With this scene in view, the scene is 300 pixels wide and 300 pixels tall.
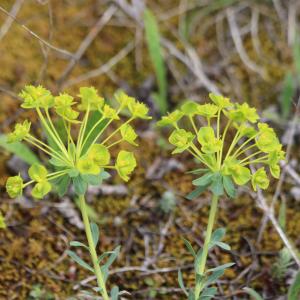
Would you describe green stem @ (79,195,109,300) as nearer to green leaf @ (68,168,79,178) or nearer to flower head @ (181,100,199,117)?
green leaf @ (68,168,79,178)

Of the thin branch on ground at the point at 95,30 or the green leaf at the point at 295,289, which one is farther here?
the thin branch on ground at the point at 95,30

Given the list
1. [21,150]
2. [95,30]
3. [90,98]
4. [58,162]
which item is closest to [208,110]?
[90,98]

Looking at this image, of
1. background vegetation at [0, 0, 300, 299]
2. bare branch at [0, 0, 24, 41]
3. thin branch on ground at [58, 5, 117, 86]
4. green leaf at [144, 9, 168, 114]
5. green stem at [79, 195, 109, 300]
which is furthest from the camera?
thin branch on ground at [58, 5, 117, 86]

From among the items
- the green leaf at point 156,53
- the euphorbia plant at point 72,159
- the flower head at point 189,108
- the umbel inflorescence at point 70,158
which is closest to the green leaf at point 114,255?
the euphorbia plant at point 72,159

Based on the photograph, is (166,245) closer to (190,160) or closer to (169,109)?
(190,160)

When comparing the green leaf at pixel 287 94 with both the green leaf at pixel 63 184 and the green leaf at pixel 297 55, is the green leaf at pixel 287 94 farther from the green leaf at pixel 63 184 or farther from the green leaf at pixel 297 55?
the green leaf at pixel 63 184

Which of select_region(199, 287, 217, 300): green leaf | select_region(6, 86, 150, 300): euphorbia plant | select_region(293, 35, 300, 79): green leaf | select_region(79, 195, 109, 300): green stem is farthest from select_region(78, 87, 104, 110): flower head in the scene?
select_region(293, 35, 300, 79): green leaf

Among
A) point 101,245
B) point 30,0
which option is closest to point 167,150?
point 101,245

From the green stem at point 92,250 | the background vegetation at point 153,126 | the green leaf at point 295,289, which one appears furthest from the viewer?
the background vegetation at point 153,126
